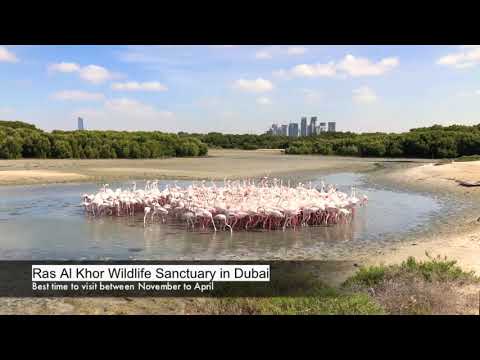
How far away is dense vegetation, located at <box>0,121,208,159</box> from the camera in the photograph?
109ft

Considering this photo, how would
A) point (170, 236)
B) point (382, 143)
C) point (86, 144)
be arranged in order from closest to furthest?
point (170, 236) → point (86, 144) → point (382, 143)

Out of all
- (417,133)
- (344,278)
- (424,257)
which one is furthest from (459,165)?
(344,278)

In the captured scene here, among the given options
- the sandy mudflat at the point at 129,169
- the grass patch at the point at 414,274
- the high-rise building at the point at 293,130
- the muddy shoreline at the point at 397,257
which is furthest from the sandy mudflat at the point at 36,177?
the grass patch at the point at 414,274

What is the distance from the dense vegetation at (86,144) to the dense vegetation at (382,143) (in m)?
4.67

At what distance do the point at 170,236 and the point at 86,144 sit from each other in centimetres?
2587

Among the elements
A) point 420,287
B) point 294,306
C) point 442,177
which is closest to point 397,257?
point 420,287

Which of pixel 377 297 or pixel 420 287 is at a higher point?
pixel 420 287

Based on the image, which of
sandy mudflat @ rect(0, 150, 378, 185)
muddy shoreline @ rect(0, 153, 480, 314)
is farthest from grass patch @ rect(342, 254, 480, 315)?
sandy mudflat @ rect(0, 150, 378, 185)

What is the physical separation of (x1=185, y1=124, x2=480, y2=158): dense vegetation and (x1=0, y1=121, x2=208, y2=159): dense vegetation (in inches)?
184

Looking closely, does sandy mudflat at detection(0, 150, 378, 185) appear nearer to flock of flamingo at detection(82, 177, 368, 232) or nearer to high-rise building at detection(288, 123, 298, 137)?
flock of flamingo at detection(82, 177, 368, 232)

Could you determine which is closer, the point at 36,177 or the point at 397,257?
the point at 397,257

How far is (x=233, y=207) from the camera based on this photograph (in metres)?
11.7

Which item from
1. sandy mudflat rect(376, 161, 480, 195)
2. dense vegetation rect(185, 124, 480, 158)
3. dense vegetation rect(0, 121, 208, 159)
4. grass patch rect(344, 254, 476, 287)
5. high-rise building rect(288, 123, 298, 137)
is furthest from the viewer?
dense vegetation rect(185, 124, 480, 158)

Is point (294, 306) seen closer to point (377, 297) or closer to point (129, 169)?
point (377, 297)
